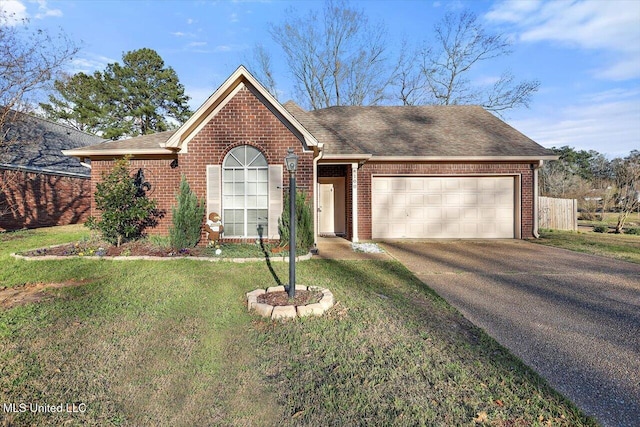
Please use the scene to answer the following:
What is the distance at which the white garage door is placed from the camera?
11.0 meters

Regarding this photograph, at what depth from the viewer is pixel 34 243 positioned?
9609mm

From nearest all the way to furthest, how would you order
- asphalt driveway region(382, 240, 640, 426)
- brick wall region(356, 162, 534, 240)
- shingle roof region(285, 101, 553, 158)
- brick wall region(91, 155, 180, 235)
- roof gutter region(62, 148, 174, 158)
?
asphalt driveway region(382, 240, 640, 426), roof gutter region(62, 148, 174, 158), brick wall region(91, 155, 180, 235), shingle roof region(285, 101, 553, 158), brick wall region(356, 162, 534, 240)

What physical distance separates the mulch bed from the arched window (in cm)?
426

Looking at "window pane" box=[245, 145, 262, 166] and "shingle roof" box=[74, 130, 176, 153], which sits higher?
"shingle roof" box=[74, 130, 176, 153]

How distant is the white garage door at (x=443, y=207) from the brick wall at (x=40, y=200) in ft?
47.5

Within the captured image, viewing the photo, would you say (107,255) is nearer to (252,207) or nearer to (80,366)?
(252,207)

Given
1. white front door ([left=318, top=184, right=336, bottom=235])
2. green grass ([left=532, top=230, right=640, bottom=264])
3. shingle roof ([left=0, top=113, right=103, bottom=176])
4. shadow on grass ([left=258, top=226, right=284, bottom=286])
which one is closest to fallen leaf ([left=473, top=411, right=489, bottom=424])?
shadow on grass ([left=258, top=226, right=284, bottom=286])

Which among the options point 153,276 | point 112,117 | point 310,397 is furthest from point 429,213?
point 112,117

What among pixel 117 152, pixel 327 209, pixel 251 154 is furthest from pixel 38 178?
pixel 327 209

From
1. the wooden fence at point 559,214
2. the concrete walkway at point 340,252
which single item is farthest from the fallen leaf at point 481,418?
the wooden fence at point 559,214

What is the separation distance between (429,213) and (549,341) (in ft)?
25.9

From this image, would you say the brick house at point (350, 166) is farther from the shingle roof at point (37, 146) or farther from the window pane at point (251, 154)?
the shingle roof at point (37, 146)

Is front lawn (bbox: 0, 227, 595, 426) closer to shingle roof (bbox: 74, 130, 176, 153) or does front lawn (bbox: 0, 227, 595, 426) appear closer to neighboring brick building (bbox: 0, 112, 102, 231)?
shingle roof (bbox: 74, 130, 176, 153)

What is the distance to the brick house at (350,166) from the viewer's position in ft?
27.9
